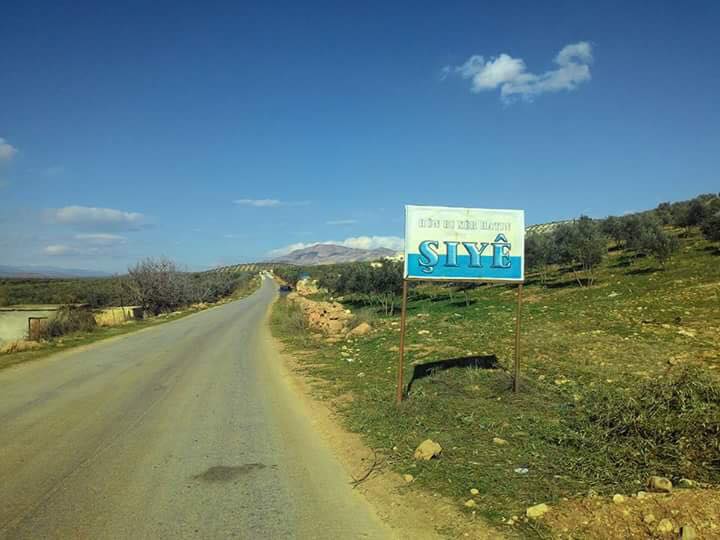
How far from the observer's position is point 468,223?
28.2ft

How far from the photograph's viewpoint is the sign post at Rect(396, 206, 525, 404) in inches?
327

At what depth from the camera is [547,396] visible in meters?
8.29

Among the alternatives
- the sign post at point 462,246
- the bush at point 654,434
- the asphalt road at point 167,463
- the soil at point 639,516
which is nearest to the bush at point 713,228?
the sign post at point 462,246

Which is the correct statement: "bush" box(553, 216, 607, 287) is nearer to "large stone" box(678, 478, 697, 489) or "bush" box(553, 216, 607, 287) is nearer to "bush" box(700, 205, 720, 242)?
"bush" box(700, 205, 720, 242)

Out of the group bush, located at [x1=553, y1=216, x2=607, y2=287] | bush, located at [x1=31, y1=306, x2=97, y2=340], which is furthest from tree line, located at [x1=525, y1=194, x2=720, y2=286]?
bush, located at [x1=31, y1=306, x2=97, y2=340]

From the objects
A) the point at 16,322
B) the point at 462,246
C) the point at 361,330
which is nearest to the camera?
the point at 462,246

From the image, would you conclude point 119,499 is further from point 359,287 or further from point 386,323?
point 359,287

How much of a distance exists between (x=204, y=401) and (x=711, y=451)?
7.43 m

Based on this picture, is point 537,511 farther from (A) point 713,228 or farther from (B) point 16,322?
(A) point 713,228

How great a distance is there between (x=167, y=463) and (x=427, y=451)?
2983mm

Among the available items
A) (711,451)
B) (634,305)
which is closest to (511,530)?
(711,451)

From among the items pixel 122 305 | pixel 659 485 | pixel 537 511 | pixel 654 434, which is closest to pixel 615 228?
pixel 122 305

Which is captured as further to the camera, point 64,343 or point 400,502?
point 64,343

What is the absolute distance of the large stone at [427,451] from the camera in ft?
19.2
